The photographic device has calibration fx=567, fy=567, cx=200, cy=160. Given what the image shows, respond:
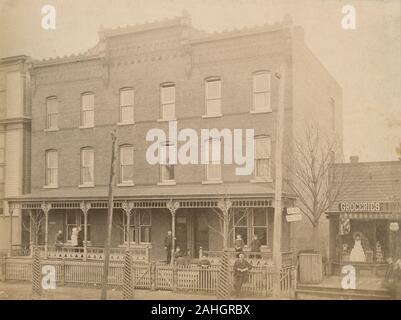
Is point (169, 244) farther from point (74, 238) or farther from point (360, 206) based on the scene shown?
point (360, 206)

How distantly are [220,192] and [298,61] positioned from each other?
519 centimetres

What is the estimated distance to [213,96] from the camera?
20.4 m

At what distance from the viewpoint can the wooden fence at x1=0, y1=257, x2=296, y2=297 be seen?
Answer: 53.4 ft

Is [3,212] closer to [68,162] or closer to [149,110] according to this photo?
[68,162]

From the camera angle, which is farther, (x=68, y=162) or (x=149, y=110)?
(x=68, y=162)

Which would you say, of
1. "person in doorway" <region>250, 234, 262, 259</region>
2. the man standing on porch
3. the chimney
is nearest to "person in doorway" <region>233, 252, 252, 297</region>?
"person in doorway" <region>250, 234, 262, 259</region>

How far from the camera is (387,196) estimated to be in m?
18.3

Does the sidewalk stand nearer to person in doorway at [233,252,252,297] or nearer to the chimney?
person in doorway at [233,252,252,297]

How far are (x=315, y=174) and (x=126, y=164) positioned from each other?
699 cm

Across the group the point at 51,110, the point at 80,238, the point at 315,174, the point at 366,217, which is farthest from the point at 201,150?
the point at 51,110

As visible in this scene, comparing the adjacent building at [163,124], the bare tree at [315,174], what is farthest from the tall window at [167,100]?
the bare tree at [315,174]
